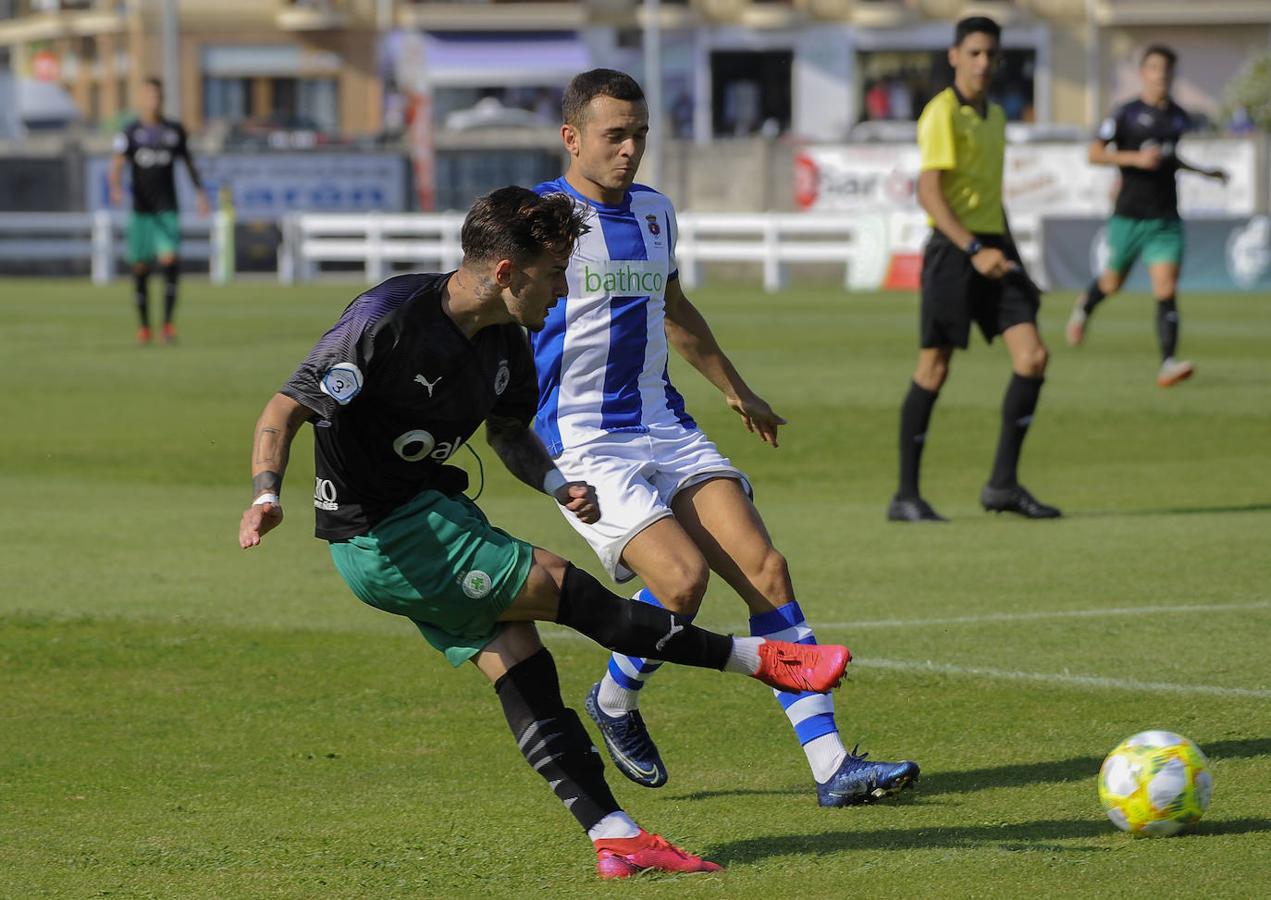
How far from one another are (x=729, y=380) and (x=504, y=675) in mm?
1644

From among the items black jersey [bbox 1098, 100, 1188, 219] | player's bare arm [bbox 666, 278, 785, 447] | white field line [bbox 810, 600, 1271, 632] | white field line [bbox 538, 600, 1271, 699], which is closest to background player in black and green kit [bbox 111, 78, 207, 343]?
black jersey [bbox 1098, 100, 1188, 219]

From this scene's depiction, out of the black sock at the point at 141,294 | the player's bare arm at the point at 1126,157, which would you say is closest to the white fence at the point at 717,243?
the black sock at the point at 141,294

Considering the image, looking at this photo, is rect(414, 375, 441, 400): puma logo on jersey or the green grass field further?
the green grass field

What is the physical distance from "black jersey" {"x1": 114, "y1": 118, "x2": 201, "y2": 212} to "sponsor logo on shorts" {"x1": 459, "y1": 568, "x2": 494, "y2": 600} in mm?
18174

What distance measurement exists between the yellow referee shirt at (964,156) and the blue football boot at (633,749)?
5.23 meters

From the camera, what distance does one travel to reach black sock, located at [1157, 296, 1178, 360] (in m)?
15.9

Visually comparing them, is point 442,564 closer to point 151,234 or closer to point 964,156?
point 964,156

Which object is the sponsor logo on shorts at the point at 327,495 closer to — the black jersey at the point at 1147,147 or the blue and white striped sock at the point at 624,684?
the blue and white striped sock at the point at 624,684

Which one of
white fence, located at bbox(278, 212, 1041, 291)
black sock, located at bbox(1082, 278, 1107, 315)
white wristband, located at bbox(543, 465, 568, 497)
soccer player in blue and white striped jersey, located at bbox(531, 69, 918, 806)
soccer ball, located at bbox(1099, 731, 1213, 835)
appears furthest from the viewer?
white fence, located at bbox(278, 212, 1041, 291)

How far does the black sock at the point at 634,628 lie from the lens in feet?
16.8

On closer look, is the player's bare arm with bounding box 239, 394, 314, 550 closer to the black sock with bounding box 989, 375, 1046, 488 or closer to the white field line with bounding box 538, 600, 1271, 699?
the white field line with bounding box 538, 600, 1271, 699

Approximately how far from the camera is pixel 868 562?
995 centimetres

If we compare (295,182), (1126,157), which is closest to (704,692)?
(1126,157)

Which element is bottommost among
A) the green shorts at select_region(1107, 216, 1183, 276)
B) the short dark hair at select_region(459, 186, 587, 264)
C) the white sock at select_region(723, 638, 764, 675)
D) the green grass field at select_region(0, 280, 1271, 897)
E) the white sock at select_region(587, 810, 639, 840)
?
the green grass field at select_region(0, 280, 1271, 897)
